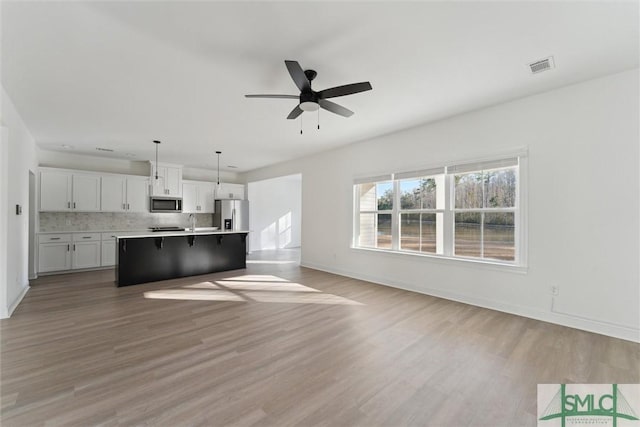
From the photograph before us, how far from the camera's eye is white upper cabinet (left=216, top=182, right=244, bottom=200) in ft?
28.8

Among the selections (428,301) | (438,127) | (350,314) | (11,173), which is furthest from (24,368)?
(438,127)

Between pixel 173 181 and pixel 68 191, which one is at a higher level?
pixel 173 181

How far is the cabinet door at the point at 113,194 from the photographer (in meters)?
6.58

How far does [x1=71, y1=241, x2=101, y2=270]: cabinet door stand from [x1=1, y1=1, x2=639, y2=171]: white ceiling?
3111mm

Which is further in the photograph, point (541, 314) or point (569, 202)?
point (541, 314)

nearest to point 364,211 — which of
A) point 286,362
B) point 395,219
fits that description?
point 395,219

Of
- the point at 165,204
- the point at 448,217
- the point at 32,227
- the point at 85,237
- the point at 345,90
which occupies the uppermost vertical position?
the point at 345,90

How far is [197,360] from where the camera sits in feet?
7.83

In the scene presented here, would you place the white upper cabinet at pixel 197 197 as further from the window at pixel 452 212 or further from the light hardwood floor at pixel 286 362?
the window at pixel 452 212

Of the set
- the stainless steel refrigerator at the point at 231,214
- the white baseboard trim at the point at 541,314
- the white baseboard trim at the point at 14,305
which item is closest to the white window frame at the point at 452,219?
the white baseboard trim at the point at 541,314

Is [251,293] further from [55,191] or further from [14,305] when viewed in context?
[55,191]

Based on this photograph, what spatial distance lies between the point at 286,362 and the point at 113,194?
665 centimetres

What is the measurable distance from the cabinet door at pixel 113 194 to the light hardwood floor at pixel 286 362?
316cm

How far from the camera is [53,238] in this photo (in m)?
5.82
